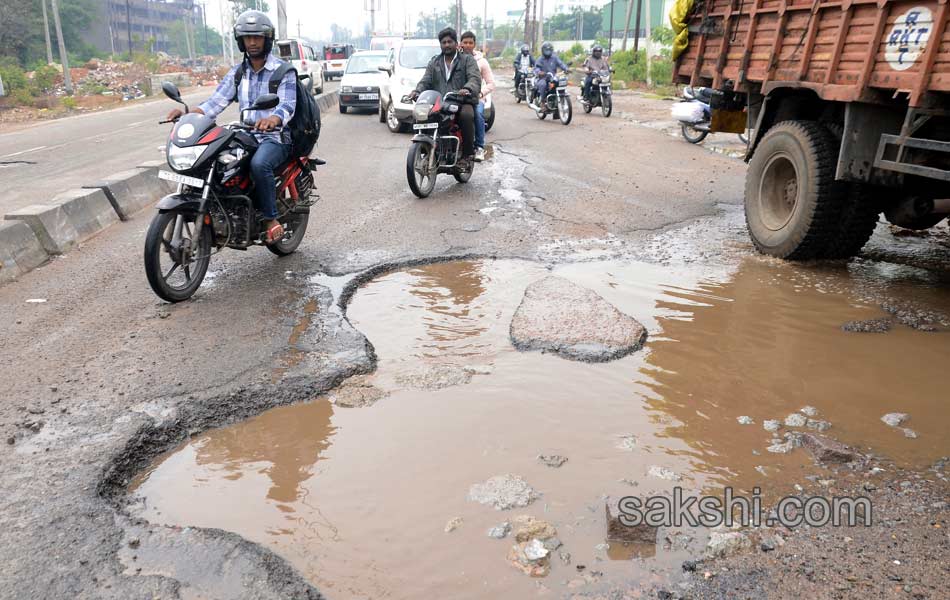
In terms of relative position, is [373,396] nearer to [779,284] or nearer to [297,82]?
[297,82]

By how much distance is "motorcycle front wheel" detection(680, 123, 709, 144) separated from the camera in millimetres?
12258

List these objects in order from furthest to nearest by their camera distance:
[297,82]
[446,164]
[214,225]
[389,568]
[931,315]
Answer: [446,164] < [297,82] < [214,225] < [931,315] < [389,568]

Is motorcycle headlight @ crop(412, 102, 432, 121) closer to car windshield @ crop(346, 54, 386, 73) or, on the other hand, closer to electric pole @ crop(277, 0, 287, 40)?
car windshield @ crop(346, 54, 386, 73)

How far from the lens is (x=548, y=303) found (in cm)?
451

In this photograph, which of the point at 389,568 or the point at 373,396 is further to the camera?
the point at 373,396

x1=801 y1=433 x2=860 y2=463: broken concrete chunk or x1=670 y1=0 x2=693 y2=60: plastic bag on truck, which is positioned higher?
x1=670 y1=0 x2=693 y2=60: plastic bag on truck

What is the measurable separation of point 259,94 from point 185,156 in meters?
0.86

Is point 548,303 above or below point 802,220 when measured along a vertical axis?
below

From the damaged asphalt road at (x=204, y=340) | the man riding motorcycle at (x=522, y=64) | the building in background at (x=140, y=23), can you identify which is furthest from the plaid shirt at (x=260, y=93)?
the building in background at (x=140, y=23)

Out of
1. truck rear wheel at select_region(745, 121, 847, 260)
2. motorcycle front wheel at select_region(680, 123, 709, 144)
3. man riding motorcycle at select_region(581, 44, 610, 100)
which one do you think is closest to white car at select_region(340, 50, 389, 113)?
man riding motorcycle at select_region(581, 44, 610, 100)

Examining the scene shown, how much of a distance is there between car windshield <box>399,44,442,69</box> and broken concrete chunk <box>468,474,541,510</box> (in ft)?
41.3

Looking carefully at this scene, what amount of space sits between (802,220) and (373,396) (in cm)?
353

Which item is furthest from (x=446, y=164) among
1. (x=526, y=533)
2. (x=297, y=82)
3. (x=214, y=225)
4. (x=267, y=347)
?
(x=526, y=533)

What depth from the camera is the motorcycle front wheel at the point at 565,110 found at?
15384mm
